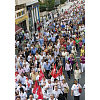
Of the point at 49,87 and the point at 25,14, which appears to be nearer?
the point at 49,87

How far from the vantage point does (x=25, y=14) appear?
85.9 feet

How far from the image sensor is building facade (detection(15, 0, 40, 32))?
22844 mm

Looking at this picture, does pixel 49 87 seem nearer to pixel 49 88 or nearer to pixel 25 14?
pixel 49 88

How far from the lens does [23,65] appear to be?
9.58 metres

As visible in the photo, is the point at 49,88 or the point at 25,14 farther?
the point at 25,14

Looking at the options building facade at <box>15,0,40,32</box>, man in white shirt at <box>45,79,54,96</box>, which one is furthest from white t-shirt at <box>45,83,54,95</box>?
building facade at <box>15,0,40,32</box>

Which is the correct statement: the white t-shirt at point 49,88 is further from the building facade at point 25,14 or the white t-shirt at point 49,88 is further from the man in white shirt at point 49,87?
the building facade at point 25,14

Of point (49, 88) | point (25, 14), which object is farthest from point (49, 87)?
point (25, 14)

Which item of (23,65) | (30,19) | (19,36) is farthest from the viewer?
(30,19)

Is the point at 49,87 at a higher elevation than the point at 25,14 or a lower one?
lower

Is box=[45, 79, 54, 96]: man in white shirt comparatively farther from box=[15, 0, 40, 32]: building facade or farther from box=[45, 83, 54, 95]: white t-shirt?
box=[15, 0, 40, 32]: building facade
